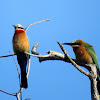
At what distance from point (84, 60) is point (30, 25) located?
0.85m

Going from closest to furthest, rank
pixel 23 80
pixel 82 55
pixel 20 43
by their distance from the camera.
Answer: pixel 23 80 → pixel 20 43 → pixel 82 55

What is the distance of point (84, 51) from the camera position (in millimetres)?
2727

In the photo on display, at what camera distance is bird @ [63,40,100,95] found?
8.69 ft

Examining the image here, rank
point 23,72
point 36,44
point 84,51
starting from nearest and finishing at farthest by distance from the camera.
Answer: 1. point 23,72
2. point 84,51
3. point 36,44

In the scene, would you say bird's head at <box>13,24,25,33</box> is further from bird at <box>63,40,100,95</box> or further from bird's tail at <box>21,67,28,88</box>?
bird at <box>63,40,100,95</box>

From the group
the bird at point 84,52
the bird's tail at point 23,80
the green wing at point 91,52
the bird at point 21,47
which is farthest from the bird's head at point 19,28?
the green wing at point 91,52

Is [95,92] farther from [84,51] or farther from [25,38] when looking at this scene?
[25,38]

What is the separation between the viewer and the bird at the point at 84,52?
8.69 ft

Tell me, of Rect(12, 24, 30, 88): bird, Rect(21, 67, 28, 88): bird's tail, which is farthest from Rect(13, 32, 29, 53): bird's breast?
→ Rect(21, 67, 28, 88): bird's tail

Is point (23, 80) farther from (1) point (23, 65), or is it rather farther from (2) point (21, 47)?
(2) point (21, 47)

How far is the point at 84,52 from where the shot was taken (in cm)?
271

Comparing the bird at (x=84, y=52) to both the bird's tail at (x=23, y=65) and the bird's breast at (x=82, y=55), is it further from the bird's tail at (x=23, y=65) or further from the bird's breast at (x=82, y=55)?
the bird's tail at (x=23, y=65)

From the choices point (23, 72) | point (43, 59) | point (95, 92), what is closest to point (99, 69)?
point (95, 92)

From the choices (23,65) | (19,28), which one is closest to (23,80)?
(23,65)
